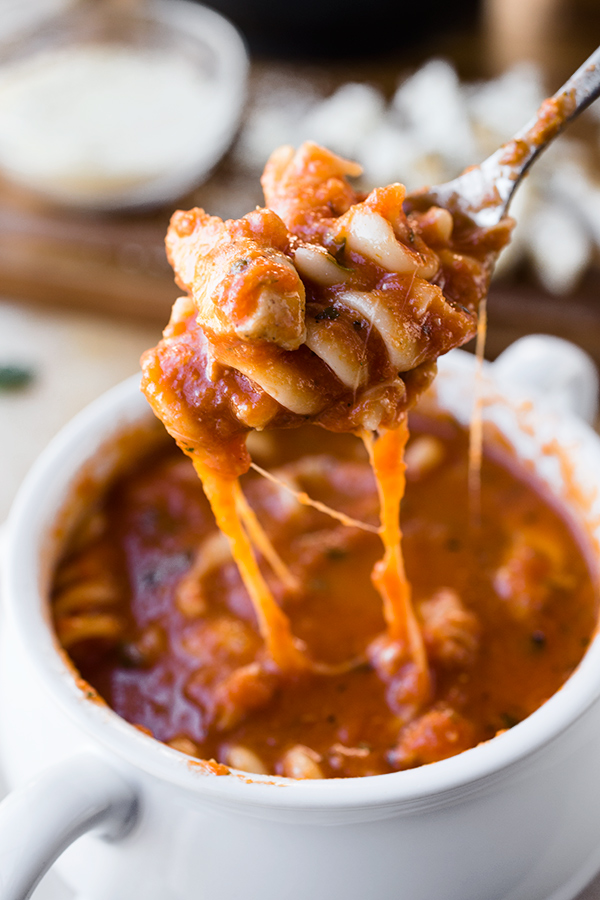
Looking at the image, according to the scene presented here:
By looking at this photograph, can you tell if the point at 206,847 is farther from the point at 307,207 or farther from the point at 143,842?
the point at 307,207

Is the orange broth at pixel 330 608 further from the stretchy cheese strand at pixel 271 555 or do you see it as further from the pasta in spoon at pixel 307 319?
the pasta in spoon at pixel 307 319

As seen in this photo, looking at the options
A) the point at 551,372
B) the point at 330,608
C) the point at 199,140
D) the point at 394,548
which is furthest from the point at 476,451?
the point at 199,140

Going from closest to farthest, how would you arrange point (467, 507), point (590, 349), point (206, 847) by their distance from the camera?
point (206, 847)
point (467, 507)
point (590, 349)

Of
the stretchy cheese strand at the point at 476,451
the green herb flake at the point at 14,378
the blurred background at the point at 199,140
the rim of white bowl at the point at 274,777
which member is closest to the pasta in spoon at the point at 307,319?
the rim of white bowl at the point at 274,777

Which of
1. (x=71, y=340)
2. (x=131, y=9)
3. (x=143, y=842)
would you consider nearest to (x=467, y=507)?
(x=143, y=842)

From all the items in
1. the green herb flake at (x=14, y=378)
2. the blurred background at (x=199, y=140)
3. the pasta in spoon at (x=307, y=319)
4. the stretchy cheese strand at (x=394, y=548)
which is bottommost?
the green herb flake at (x=14, y=378)

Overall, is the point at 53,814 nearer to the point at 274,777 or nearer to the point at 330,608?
the point at 274,777
